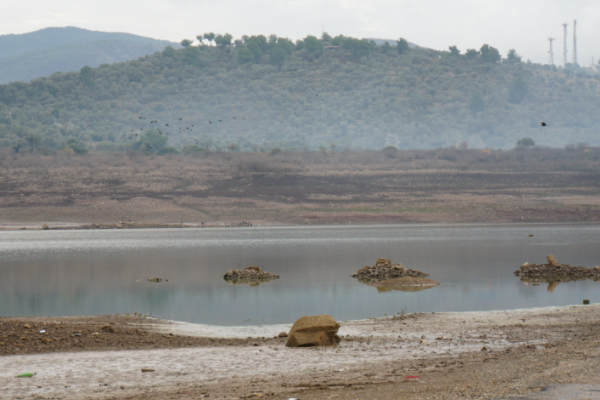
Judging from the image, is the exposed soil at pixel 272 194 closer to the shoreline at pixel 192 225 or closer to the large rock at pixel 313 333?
the shoreline at pixel 192 225

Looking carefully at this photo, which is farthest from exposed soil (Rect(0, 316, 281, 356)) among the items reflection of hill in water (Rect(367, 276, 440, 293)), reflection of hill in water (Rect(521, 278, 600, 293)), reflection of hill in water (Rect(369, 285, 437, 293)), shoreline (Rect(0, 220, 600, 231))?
shoreline (Rect(0, 220, 600, 231))

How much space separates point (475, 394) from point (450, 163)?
103765mm

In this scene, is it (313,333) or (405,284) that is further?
(405,284)

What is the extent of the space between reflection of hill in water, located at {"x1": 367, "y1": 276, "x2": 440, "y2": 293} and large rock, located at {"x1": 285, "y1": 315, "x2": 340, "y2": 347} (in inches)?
467

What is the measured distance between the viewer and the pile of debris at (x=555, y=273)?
28672mm

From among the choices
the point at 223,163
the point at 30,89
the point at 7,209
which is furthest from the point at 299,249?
the point at 30,89

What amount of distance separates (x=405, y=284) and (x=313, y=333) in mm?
13992

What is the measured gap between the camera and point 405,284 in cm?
2770

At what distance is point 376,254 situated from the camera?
4094 centimetres

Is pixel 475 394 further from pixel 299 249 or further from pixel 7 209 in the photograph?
pixel 7 209

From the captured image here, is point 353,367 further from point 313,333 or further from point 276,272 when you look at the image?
point 276,272

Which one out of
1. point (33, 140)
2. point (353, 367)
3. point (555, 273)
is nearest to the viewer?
point (353, 367)

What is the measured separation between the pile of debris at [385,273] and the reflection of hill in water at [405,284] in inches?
17.7

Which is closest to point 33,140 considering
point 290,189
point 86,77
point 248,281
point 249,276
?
point 290,189
